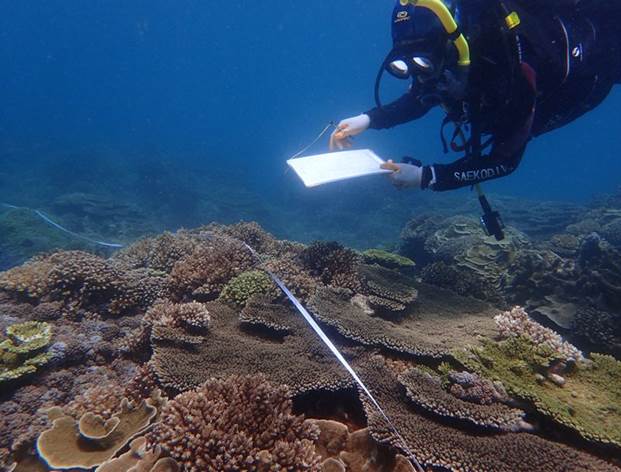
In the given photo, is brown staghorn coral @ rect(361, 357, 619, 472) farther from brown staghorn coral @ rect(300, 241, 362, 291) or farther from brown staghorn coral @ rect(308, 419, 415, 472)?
brown staghorn coral @ rect(300, 241, 362, 291)

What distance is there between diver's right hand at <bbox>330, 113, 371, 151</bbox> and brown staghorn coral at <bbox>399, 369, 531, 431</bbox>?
11.5ft

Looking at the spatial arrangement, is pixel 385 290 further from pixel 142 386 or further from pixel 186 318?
pixel 142 386

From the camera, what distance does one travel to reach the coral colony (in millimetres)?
2535

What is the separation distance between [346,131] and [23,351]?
5027mm

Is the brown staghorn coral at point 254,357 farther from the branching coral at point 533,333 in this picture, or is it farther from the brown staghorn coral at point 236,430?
the branching coral at point 533,333

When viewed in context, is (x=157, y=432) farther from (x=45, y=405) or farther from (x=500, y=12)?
(x=500, y=12)

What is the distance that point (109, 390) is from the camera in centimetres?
344

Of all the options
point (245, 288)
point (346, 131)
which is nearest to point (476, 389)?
point (245, 288)

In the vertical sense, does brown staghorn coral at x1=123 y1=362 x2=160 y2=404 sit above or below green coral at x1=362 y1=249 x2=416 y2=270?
below

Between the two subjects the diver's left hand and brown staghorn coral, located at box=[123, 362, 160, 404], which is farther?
the diver's left hand

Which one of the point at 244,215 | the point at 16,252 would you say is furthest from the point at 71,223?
the point at 244,215

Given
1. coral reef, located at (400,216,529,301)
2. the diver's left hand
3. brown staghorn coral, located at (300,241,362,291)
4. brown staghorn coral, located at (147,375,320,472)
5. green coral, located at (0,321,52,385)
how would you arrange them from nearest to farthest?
1. brown staghorn coral, located at (147,375,320,472)
2. green coral, located at (0,321,52,385)
3. the diver's left hand
4. brown staghorn coral, located at (300,241,362,291)
5. coral reef, located at (400,216,529,301)

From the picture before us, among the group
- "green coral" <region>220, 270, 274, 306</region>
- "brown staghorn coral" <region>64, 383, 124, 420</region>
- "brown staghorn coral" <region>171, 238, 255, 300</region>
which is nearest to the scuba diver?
"green coral" <region>220, 270, 274, 306</region>

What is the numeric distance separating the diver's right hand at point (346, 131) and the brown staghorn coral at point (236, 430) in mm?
3672
